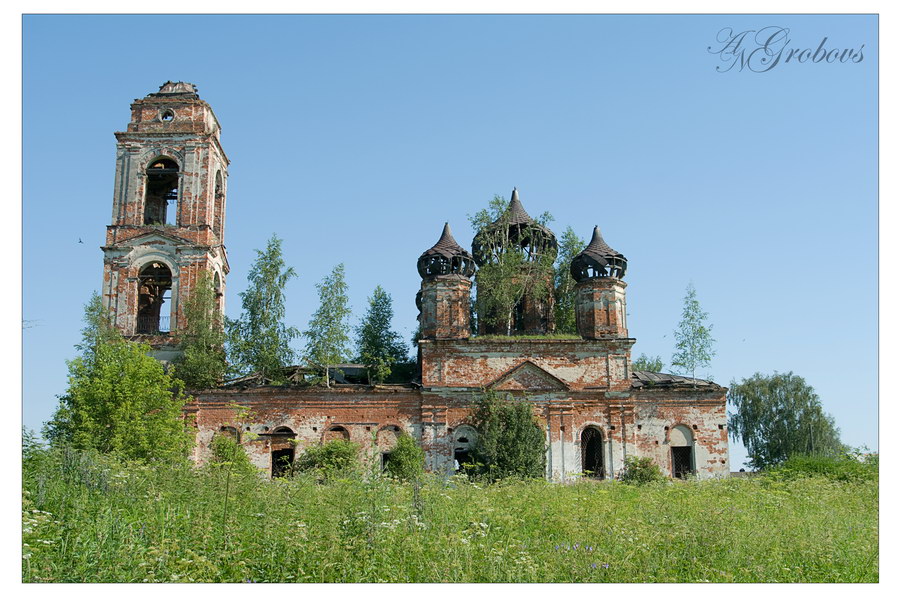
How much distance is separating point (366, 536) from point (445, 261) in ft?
66.9

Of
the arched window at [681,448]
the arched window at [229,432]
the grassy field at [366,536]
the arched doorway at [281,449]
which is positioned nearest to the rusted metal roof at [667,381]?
the arched window at [681,448]

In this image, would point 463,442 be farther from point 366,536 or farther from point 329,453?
point 366,536

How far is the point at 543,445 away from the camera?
85.4 ft

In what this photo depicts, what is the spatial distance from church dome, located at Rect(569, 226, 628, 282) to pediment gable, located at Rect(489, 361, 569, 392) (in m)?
3.96

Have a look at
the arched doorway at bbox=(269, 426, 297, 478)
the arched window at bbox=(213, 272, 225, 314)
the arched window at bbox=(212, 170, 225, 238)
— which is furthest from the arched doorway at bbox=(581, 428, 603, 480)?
the arched window at bbox=(212, 170, 225, 238)

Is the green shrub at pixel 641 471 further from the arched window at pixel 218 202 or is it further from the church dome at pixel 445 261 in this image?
the arched window at pixel 218 202

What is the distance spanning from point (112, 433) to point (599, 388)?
15.2 m

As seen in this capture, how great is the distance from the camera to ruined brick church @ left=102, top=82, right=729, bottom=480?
27.2 m

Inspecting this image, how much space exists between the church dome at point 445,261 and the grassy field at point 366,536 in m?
16.8

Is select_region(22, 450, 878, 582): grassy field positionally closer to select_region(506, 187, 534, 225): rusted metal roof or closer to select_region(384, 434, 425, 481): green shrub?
select_region(384, 434, 425, 481): green shrub

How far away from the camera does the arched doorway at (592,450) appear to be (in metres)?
27.6

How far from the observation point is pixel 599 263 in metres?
28.9

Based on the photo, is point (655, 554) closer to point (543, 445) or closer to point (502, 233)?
point (543, 445)

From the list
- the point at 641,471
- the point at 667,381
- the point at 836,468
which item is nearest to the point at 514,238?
the point at 667,381
